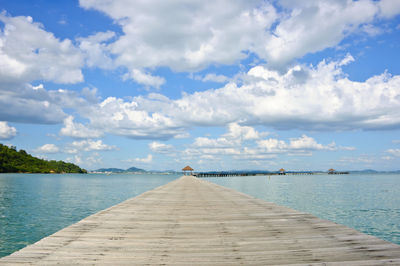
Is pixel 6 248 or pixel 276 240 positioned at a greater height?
pixel 276 240

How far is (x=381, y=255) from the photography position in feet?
18.1

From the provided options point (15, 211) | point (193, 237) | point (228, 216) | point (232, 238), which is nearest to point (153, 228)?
point (193, 237)

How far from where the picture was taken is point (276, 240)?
6844 mm

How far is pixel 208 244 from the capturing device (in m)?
6.54

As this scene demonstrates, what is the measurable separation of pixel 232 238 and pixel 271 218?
3.24 metres

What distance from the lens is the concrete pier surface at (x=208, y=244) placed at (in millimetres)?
5348

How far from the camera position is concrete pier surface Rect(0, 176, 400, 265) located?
17.5ft

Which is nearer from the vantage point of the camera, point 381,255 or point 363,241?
point 381,255

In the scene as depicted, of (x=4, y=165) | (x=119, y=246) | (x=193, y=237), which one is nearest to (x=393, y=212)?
(x=193, y=237)

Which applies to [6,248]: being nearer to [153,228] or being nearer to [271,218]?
[153,228]

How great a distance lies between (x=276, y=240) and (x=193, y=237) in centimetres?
207

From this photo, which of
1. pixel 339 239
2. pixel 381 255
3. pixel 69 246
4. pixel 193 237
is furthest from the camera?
pixel 193 237

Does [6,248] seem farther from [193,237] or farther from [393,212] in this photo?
[393,212]

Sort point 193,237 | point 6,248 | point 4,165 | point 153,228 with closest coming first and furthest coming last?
point 193,237, point 153,228, point 6,248, point 4,165
